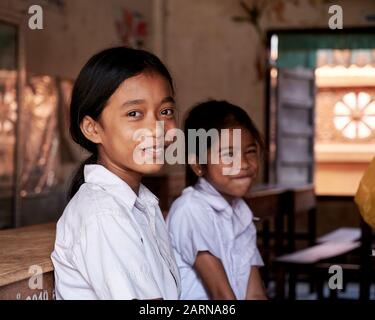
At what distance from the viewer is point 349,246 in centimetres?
545

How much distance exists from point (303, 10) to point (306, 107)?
33.7 inches

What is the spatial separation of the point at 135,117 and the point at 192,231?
70 centimetres

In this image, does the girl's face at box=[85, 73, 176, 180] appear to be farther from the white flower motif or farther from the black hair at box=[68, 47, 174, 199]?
the white flower motif

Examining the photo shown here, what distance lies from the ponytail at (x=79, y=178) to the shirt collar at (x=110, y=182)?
46mm

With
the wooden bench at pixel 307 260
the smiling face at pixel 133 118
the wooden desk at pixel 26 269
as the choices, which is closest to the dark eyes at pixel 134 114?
the smiling face at pixel 133 118

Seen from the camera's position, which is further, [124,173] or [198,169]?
[198,169]

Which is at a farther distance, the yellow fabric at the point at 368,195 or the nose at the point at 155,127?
the yellow fabric at the point at 368,195

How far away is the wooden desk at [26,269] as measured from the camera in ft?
4.95

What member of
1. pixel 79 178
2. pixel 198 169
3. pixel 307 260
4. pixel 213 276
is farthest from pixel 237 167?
pixel 307 260

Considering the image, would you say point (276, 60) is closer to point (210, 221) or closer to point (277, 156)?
point (277, 156)

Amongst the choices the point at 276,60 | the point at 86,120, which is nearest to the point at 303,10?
the point at 276,60

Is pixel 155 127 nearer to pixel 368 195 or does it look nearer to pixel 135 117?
pixel 135 117

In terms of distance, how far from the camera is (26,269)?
1.54m

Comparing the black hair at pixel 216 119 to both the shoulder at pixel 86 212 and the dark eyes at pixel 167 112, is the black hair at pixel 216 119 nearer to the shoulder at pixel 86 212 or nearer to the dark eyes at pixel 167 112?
the dark eyes at pixel 167 112
